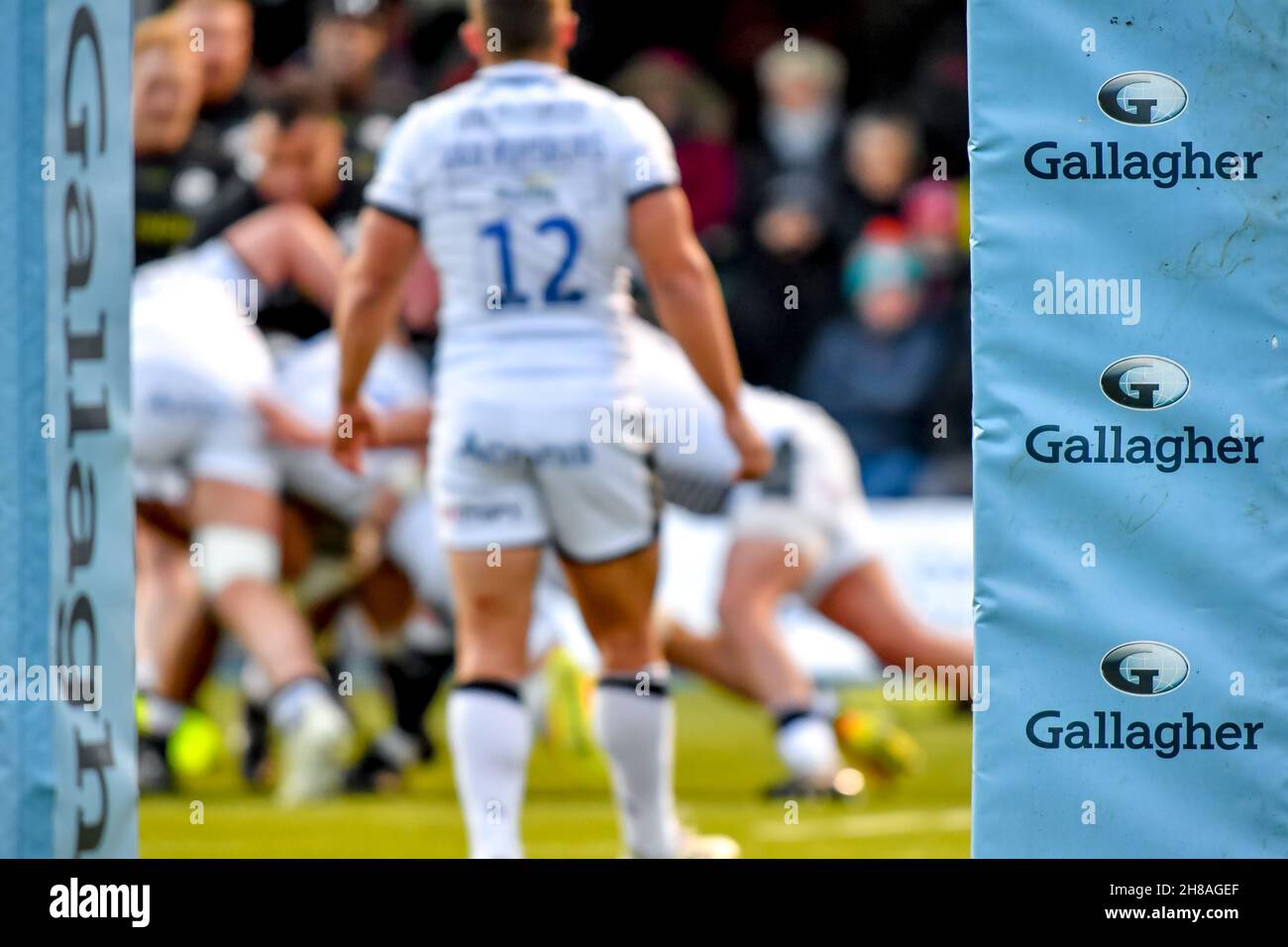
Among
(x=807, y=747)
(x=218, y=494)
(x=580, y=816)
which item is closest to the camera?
(x=580, y=816)

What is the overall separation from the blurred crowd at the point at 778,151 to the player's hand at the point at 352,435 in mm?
3089

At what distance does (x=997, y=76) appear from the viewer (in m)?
4.54

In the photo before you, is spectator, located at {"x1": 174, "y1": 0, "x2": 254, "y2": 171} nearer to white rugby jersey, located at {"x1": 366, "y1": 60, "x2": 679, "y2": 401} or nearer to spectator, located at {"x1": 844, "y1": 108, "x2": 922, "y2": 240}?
white rugby jersey, located at {"x1": 366, "y1": 60, "x2": 679, "y2": 401}

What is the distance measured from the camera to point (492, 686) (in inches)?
227

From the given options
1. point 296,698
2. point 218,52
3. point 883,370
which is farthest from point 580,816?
point 883,370

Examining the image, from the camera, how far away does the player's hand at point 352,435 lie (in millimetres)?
6184

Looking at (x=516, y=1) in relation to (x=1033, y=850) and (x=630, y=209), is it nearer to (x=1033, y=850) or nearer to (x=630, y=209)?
(x=630, y=209)

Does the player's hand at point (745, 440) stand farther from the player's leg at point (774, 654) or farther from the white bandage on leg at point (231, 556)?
the white bandage on leg at point (231, 556)

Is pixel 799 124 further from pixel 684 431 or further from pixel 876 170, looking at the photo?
pixel 684 431

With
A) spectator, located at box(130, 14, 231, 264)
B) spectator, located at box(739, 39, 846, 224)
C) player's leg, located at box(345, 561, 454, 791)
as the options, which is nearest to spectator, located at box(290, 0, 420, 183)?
spectator, located at box(130, 14, 231, 264)

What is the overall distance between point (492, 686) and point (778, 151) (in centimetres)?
891

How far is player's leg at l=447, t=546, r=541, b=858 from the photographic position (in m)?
5.73

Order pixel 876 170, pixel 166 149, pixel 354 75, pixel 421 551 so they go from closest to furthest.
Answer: pixel 421 551 → pixel 166 149 → pixel 354 75 → pixel 876 170

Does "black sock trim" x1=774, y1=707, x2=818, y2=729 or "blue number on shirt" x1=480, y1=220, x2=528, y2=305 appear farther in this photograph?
"black sock trim" x1=774, y1=707, x2=818, y2=729
